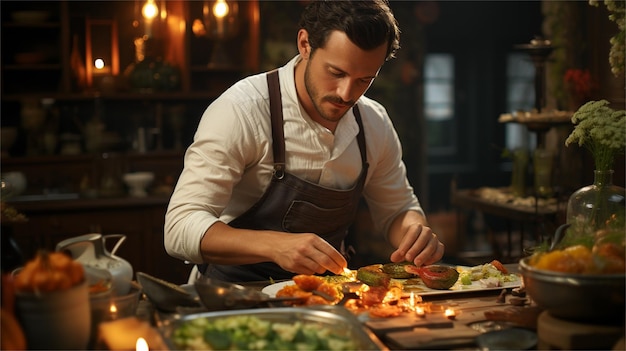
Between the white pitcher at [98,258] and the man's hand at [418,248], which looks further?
the man's hand at [418,248]

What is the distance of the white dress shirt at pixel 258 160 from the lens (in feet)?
9.20

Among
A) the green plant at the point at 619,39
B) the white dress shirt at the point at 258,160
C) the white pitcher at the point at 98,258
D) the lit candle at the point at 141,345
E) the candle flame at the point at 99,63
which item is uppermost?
the candle flame at the point at 99,63

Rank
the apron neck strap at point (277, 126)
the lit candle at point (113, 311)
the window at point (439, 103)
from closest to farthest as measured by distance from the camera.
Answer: the lit candle at point (113, 311) < the apron neck strap at point (277, 126) < the window at point (439, 103)

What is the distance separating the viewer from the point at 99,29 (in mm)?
6305

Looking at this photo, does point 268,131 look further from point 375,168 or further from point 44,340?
point 44,340

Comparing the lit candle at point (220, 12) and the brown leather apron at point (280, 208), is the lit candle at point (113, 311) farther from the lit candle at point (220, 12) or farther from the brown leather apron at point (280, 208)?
the lit candle at point (220, 12)

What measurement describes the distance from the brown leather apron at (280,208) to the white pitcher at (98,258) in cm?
94

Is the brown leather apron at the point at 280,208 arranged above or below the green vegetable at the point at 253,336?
above

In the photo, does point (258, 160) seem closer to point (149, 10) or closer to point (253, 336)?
point (253, 336)

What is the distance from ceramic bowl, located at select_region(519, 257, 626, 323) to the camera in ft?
6.19

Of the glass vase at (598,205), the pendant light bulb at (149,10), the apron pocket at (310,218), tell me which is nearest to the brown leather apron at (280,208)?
the apron pocket at (310,218)

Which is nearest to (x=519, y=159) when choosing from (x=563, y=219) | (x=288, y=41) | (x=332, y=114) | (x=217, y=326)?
(x=563, y=219)

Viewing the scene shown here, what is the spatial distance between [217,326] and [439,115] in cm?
946

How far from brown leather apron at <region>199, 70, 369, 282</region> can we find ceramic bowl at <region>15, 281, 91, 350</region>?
50.4 inches
